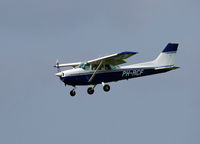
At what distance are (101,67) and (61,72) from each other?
2.67 metres

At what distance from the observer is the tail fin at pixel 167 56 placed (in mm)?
37156

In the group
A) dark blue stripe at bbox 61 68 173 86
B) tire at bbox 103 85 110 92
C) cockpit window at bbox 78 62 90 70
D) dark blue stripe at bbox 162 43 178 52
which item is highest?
dark blue stripe at bbox 162 43 178 52

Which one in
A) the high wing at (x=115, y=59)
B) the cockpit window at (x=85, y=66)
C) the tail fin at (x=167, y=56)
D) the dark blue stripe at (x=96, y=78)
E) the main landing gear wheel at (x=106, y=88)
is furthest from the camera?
the tail fin at (x=167, y=56)

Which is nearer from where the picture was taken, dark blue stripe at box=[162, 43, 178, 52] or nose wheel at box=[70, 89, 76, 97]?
nose wheel at box=[70, 89, 76, 97]

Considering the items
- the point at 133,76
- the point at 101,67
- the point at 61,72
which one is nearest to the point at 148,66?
the point at 133,76

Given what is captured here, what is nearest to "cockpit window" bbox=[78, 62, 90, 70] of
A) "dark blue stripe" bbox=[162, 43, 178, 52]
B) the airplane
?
the airplane

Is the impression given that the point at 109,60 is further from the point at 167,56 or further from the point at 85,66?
the point at 167,56

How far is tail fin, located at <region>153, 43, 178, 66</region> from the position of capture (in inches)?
1463

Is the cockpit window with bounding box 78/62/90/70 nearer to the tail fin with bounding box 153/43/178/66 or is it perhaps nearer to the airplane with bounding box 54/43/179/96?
the airplane with bounding box 54/43/179/96

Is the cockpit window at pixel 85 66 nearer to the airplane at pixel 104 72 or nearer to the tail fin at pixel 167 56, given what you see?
the airplane at pixel 104 72

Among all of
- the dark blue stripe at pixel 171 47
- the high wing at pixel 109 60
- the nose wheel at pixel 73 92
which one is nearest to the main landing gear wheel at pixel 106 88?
the high wing at pixel 109 60

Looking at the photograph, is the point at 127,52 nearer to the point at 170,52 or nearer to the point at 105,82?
the point at 105,82

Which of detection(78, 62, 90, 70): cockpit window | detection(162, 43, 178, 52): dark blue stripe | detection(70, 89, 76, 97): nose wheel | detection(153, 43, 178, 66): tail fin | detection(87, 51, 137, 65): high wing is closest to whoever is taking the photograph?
detection(87, 51, 137, 65): high wing

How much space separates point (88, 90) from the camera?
1389 inches
